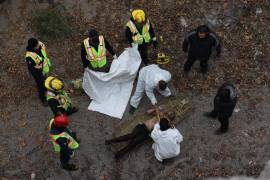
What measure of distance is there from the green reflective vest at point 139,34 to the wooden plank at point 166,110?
1402 mm

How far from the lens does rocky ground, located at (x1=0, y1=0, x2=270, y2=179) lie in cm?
→ 800

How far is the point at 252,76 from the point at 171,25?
2.43m

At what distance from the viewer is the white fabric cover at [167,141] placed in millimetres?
7090

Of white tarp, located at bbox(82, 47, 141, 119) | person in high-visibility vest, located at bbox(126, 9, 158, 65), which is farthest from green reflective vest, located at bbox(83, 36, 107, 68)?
person in high-visibility vest, located at bbox(126, 9, 158, 65)

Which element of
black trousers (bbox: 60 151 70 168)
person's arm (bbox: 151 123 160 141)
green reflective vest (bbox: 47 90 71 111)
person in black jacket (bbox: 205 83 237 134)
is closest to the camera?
person in black jacket (bbox: 205 83 237 134)

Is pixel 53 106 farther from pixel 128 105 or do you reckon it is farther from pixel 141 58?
pixel 141 58

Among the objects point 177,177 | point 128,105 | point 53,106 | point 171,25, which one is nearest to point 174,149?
point 177,177

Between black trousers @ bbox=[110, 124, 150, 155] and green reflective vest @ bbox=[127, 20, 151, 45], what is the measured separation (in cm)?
201

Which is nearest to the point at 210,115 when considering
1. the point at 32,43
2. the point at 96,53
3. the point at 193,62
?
the point at 193,62

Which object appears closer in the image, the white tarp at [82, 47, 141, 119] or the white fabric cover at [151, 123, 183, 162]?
the white fabric cover at [151, 123, 183, 162]

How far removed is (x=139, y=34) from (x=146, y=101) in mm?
1495

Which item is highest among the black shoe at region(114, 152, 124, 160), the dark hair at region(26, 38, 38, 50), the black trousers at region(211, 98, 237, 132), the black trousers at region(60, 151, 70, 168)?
the dark hair at region(26, 38, 38, 50)

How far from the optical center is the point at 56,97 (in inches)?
305

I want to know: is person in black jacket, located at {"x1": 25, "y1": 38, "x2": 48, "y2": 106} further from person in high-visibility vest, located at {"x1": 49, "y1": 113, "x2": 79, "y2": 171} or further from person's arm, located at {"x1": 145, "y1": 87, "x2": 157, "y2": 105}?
person's arm, located at {"x1": 145, "y1": 87, "x2": 157, "y2": 105}
